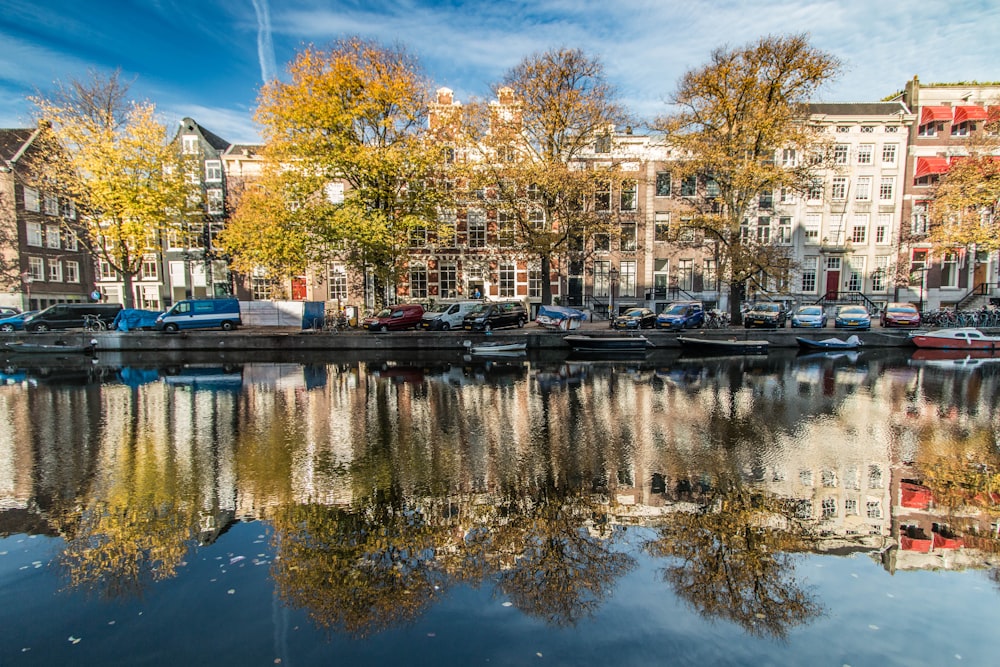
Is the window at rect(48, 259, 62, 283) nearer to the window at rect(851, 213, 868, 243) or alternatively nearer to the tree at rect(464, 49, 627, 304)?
the tree at rect(464, 49, 627, 304)

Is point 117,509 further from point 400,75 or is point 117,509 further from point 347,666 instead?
point 400,75

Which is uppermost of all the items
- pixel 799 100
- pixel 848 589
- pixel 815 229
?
pixel 799 100

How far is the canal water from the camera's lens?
16.2 ft

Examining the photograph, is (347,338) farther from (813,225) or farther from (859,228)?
(859,228)

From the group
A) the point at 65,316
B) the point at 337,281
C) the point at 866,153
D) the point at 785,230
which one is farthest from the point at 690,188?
the point at 65,316

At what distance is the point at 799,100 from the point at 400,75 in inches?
906

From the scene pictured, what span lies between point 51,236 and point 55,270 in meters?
2.95

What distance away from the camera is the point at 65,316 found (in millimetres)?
30125

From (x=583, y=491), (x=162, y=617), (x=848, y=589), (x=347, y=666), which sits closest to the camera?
(x=347, y=666)

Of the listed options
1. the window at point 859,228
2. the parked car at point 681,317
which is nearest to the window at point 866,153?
the window at point 859,228

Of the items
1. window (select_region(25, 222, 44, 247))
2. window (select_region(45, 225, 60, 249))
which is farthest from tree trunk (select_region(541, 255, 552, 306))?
window (select_region(25, 222, 44, 247))

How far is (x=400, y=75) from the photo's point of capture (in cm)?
2855

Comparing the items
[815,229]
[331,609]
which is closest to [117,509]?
[331,609]

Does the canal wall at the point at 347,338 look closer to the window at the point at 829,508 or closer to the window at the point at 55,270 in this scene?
the window at the point at 829,508
